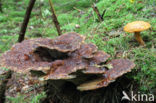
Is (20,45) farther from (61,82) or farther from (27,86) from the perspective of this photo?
(27,86)

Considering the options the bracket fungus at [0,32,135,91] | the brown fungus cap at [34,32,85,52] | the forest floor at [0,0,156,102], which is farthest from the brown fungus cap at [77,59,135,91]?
the brown fungus cap at [34,32,85,52]

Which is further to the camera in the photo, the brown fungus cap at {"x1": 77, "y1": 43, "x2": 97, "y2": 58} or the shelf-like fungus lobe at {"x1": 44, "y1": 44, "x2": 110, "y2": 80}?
the brown fungus cap at {"x1": 77, "y1": 43, "x2": 97, "y2": 58}

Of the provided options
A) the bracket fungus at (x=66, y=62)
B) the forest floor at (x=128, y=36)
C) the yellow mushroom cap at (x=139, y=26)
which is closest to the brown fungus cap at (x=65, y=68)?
the bracket fungus at (x=66, y=62)

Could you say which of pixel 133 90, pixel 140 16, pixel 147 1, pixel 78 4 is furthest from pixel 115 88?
pixel 78 4

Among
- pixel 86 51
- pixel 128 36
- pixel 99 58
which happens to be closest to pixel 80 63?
pixel 86 51

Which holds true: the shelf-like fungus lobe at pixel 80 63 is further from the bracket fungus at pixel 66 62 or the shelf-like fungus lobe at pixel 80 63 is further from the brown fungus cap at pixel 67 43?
the brown fungus cap at pixel 67 43

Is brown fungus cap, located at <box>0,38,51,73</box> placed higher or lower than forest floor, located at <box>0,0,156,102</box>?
higher

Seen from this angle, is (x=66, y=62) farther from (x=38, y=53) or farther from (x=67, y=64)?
(x=38, y=53)

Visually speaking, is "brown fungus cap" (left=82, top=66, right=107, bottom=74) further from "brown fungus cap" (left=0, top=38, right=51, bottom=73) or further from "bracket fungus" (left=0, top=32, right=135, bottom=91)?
"brown fungus cap" (left=0, top=38, right=51, bottom=73)
